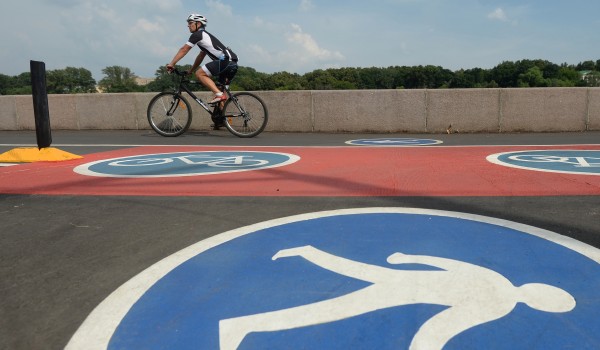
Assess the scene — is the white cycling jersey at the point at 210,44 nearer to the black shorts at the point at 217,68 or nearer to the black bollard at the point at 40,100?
the black shorts at the point at 217,68

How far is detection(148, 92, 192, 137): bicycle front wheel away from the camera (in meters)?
9.65

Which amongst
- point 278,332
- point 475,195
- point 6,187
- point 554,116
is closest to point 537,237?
point 475,195

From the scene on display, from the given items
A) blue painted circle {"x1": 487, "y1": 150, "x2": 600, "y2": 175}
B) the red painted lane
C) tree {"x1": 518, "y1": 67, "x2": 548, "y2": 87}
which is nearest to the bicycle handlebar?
the red painted lane

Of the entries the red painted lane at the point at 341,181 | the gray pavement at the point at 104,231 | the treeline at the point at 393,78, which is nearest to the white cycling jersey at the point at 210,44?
the red painted lane at the point at 341,181

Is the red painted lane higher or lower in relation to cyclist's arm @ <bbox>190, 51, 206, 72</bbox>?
lower

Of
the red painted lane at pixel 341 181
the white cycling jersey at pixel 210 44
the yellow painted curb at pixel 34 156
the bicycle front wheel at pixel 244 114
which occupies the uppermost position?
the white cycling jersey at pixel 210 44

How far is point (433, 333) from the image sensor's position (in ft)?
5.47

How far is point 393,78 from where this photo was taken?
142625mm

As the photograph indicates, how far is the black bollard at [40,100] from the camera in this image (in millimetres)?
6484

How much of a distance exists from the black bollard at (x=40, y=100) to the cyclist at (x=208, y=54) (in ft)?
9.04

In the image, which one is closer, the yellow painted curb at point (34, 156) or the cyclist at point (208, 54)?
the yellow painted curb at point (34, 156)

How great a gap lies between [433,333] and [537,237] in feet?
4.73

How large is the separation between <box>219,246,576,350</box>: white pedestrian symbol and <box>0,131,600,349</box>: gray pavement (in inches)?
31.2

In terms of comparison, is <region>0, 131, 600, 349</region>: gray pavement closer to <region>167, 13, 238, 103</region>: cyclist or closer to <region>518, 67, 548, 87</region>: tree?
<region>167, 13, 238, 103</region>: cyclist
